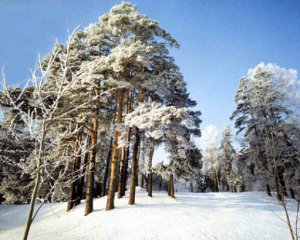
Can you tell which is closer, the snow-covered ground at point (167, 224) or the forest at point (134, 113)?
the snow-covered ground at point (167, 224)

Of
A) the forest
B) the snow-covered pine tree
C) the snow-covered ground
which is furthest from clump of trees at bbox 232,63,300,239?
the snow-covered pine tree

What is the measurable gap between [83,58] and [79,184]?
31.9ft

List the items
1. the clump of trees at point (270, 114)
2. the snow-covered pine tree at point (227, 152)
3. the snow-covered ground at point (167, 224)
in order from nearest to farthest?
1. the snow-covered ground at point (167, 224)
2. the clump of trees at point (270, 114)
3. the snow-covered pine tree at point (227, 152)

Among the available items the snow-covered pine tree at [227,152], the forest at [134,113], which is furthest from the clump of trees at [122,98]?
the snow-covered pine tree at [227,152]

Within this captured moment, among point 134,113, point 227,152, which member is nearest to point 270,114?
point 134,113

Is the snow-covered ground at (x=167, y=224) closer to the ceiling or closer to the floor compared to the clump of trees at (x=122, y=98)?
closer to the floor

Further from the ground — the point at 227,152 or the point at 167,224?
the point at 227,152

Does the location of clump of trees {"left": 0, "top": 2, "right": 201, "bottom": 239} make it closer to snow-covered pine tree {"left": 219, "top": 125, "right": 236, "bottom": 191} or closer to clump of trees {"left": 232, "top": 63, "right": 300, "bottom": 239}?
clump of trees {"left": 232, "top": 63, "right": 300, "bottom": 239}

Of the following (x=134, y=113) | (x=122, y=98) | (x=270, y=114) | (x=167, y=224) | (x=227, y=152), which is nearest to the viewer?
(x=167, y=224)

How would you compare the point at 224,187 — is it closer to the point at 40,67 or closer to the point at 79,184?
the point at 79,184

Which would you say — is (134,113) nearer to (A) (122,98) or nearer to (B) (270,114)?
(A) (122,98)

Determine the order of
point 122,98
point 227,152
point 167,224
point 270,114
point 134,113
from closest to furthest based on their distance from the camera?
point 167,224, point 134,113, point 122,98, point 270,114, point 227,152

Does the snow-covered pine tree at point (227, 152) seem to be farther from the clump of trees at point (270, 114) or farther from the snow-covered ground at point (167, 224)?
the snow-covered ground at point (167, 224)

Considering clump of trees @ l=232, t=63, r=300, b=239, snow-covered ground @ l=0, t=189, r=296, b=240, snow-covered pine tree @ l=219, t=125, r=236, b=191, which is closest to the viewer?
snow-covered ground @ l=0, t=189, r=296, b=240
